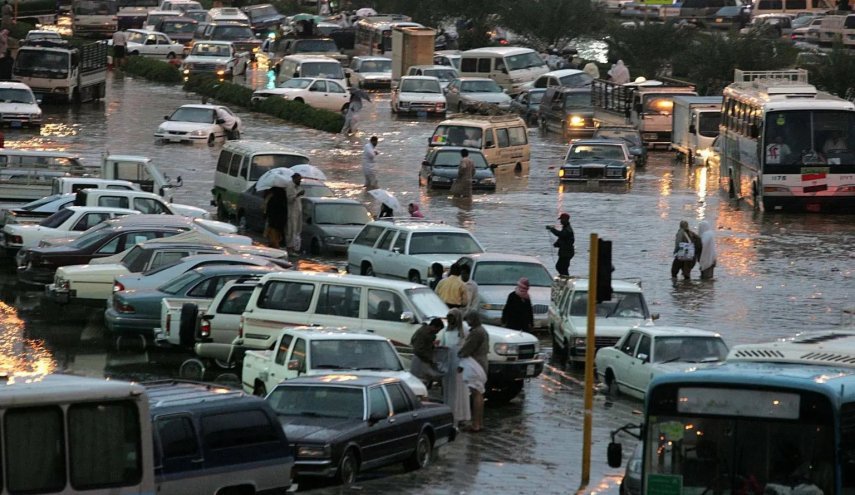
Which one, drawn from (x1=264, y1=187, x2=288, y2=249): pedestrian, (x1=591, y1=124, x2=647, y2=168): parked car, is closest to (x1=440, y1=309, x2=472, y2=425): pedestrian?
(x1=264, y1=187, x2=288, y2=249): pedestrian

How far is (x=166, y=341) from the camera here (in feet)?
80.2

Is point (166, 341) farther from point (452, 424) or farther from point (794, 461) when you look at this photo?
point (794, 461)

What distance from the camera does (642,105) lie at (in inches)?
2216

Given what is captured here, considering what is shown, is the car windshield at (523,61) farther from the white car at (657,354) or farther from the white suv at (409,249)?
the white car at (657,354)

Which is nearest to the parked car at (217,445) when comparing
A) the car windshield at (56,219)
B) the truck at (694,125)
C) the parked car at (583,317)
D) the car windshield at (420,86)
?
the parked car at (583,317)

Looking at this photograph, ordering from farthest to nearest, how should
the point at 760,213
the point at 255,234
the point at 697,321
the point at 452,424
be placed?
the point at 760,213 → the point at 255,234 → the point at 697,321 → the point at 452,424

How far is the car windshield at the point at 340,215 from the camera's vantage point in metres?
34.4

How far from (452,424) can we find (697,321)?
914cm

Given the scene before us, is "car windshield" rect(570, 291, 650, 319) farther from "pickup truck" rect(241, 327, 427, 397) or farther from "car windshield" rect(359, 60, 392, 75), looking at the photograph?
"car windshield" rect(359, 60, 392, 75)

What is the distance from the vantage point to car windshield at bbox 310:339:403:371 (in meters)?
20.8

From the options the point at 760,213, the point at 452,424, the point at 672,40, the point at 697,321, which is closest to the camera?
the point at 452,424

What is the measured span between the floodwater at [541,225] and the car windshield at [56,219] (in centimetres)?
100

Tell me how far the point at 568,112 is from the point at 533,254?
954 inches

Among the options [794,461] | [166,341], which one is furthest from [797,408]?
[166,341]
